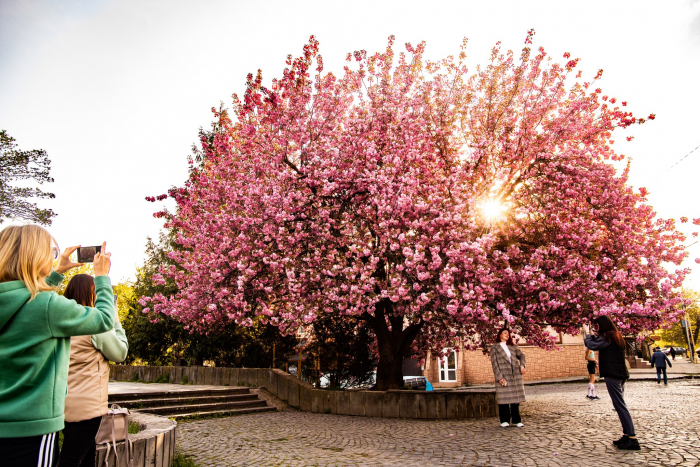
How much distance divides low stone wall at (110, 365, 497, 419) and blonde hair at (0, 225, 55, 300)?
1070cm

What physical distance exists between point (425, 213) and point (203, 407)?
8.23 m

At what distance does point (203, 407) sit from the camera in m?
12.5

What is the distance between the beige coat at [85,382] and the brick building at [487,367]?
27.9 metres

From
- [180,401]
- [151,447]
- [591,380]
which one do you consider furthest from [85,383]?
[591,380]

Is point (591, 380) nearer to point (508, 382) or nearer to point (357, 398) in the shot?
point (508, 382)

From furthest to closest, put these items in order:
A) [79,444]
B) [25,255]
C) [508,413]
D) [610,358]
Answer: [508,413] → [610,358] → [79,444] → [25,255]

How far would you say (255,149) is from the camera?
14.1m

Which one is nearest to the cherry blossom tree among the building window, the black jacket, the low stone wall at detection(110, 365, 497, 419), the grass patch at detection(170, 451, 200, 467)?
the low stone wall at detection(110, 365, 497, 419)

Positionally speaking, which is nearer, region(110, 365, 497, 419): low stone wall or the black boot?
the black boot

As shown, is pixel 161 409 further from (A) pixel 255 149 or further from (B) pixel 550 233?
(B) pixel 550 233

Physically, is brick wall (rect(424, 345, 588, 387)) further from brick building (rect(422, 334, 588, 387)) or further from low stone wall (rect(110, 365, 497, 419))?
low stone wall (rect(110, 365, 497, 419))

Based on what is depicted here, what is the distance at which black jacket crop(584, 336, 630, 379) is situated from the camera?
698 cm

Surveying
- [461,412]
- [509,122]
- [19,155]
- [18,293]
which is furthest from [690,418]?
[19,155]

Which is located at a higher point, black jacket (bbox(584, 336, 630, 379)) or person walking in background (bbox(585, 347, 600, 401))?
black jacket (bbox(584, 336, 630, 379))
